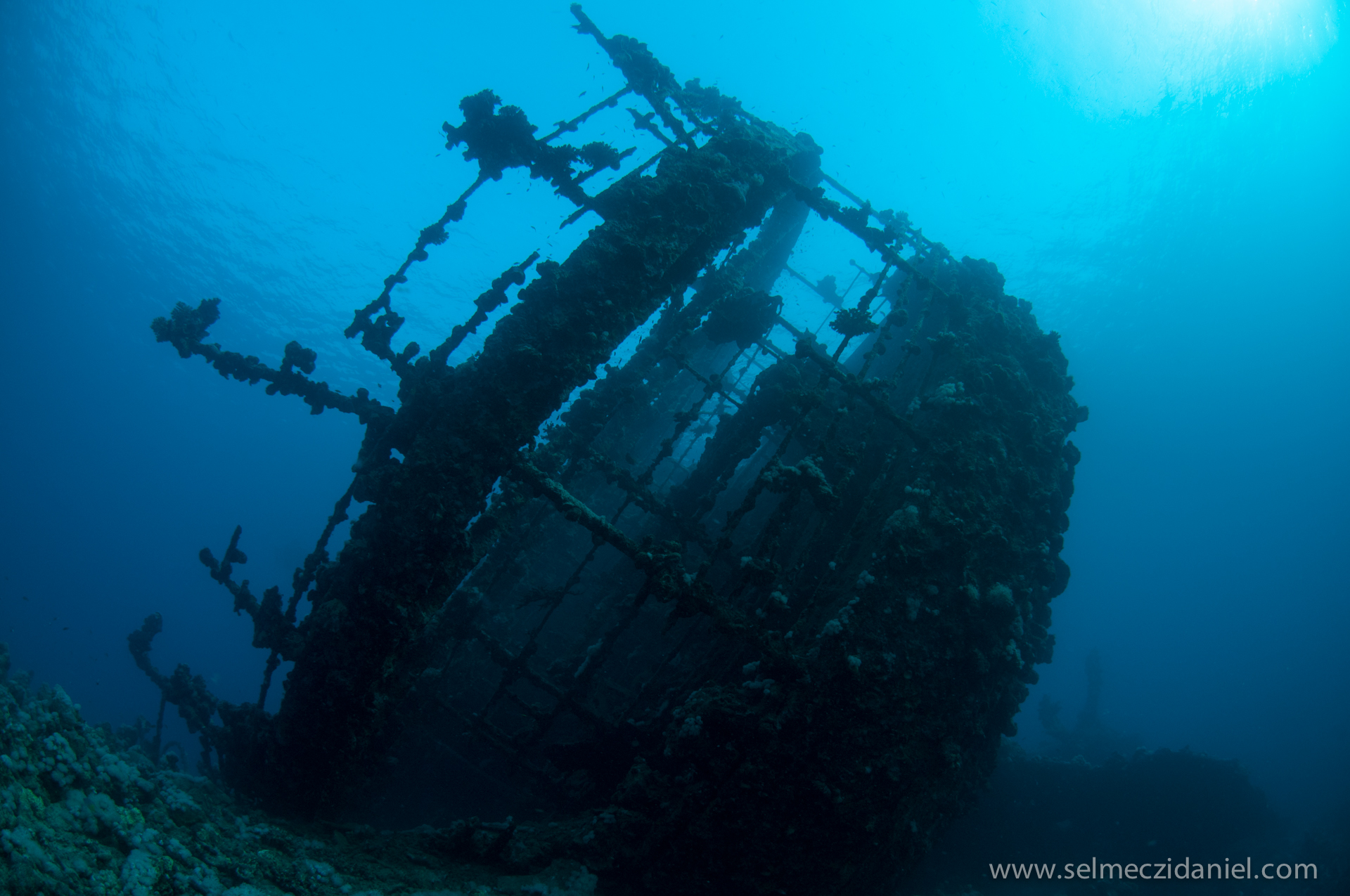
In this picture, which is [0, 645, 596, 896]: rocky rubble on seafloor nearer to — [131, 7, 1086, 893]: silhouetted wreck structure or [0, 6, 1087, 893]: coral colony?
[0, 6, 1087, 893]: coral colony

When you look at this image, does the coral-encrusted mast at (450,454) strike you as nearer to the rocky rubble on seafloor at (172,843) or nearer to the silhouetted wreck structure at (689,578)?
the silhouetted wreck structure at (689,578)

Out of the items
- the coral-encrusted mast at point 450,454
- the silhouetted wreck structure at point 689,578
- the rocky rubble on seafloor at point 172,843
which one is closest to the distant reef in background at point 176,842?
the rocky rubble on seafloor at point 172,843

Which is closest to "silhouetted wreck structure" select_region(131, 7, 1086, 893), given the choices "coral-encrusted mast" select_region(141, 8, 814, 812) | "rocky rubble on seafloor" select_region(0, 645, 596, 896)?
"coral-encrusted mast" select_region(141, 8, 814, 812)

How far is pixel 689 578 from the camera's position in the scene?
432 cm

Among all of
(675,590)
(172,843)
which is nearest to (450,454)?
(675,590)

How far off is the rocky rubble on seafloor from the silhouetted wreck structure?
0.30m

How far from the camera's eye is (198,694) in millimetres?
6164

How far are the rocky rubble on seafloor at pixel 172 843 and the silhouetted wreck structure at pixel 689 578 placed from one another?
0.30 m

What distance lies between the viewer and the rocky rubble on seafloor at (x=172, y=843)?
2.96 m

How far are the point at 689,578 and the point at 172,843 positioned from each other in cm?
360

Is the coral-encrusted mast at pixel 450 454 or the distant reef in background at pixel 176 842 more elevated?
the coral-encrusted mast at pixel 450 454

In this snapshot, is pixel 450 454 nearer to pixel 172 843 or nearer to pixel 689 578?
pixel 689 578

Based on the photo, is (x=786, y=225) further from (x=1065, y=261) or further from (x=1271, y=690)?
(x=1271, y=690)

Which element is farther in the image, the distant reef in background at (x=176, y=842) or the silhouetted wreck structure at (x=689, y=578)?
the silhouetted wreck structure at (x=689, y=578)
